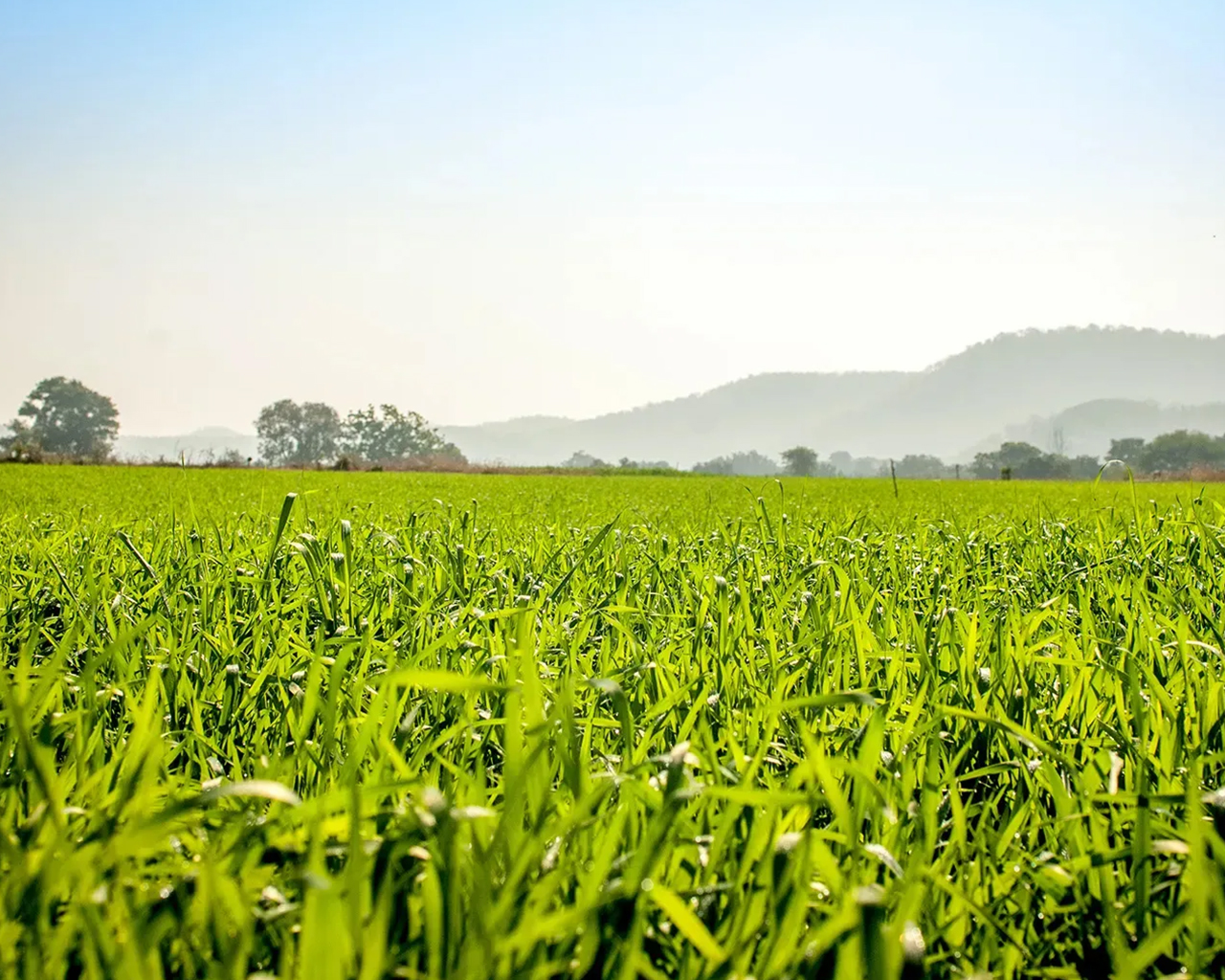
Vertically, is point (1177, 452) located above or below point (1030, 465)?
above

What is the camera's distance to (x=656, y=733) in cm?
175

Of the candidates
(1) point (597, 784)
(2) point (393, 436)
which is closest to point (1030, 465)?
(2) point (393, 436)

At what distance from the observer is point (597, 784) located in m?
1.38

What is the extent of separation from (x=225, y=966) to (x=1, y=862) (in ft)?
1.75

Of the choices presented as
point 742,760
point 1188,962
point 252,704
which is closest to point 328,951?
point 742,760

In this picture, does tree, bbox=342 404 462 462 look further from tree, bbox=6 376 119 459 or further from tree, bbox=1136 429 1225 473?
tree, bbox=1136 429 1225 473

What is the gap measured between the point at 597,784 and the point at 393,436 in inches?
7264

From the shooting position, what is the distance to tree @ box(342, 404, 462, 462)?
17309 centimetres

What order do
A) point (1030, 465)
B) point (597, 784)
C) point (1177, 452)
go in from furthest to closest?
point (1177, 452)
point (1030, 465)
point (597, 784)

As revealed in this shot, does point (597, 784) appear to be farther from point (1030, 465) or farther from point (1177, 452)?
point (1177, 452)

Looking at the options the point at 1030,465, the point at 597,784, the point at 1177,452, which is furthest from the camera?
the point at 1177,452

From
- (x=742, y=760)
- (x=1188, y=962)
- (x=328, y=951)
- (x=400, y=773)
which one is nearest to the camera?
(x=328, y=951)

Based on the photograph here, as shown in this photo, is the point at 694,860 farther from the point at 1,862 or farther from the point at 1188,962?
the point at 1,862

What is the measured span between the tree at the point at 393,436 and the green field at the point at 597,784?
169m
